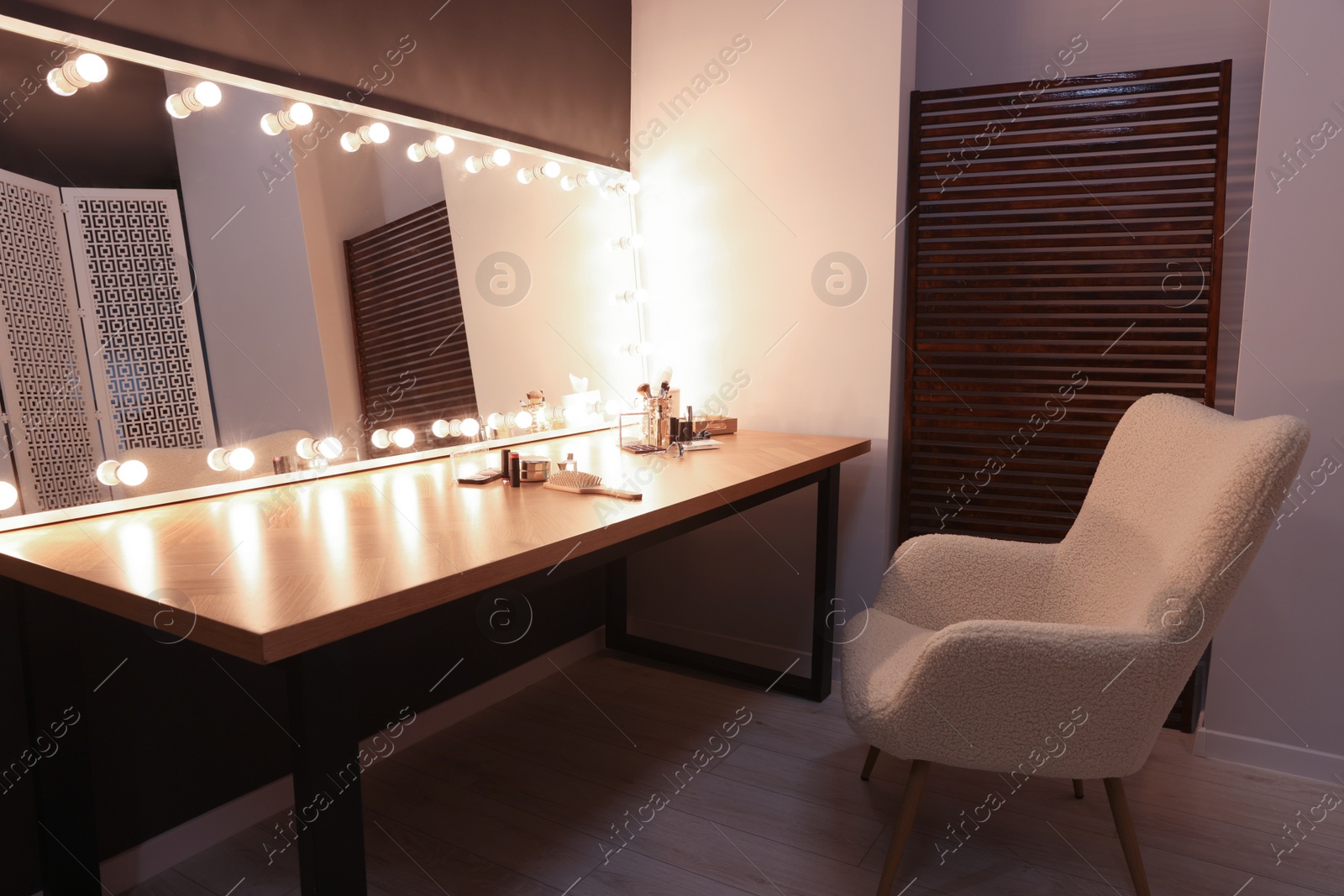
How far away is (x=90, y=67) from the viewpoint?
1486 mm

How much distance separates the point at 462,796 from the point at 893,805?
3.42 ft

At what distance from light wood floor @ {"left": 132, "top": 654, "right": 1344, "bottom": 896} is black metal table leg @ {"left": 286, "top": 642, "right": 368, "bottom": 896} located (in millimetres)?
739

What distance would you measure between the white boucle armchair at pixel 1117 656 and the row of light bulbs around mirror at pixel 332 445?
4.04 feet

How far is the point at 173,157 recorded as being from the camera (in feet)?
5.47

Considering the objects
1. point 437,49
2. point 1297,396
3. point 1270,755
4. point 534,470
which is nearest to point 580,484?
point 534,470

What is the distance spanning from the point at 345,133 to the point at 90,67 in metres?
0.58

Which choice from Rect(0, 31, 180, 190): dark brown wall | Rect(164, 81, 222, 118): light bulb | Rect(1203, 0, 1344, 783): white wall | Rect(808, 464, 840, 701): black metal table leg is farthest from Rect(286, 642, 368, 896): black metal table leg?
Rect(1203, 0, 1344, 783): white wall

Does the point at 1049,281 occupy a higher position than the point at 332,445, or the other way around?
the point at 1049,281

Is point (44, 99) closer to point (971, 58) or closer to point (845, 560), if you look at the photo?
point (845, 560)

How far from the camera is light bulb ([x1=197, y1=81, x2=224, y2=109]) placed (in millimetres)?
1662

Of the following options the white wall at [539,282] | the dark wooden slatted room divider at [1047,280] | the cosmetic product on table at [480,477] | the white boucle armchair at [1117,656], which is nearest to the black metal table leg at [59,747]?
the cosmetic product on table at [480,477]

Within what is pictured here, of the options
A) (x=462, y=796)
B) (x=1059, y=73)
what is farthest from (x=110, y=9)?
(x=1059, y=73)

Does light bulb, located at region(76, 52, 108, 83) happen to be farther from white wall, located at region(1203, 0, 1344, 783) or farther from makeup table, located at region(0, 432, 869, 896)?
white wall, located at region(1203, 0, 1344, 783)

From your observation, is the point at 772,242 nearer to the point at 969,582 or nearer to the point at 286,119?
the point at 969,582
